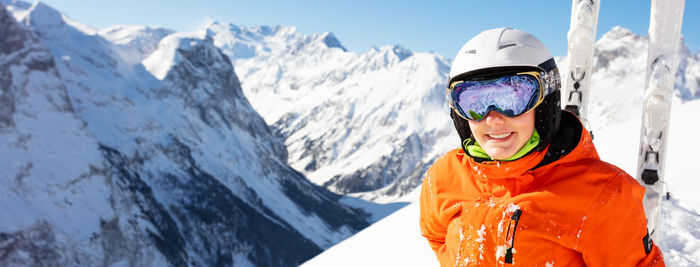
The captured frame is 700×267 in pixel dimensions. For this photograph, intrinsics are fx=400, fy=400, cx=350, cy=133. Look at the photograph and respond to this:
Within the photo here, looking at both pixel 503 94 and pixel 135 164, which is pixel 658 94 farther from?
pixel 135 164

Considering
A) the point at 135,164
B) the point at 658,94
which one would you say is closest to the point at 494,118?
the point at 658,94

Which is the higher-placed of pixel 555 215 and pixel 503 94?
pixel 503 94

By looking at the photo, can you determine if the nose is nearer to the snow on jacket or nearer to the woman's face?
the woman's face

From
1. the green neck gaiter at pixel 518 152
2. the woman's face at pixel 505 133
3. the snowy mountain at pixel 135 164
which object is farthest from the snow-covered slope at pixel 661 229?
the snowy mountain at pixel 135 164

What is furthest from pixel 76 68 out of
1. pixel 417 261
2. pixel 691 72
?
pixel 691 72

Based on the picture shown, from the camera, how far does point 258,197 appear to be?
108750mm

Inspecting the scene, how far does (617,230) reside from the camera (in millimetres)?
2377

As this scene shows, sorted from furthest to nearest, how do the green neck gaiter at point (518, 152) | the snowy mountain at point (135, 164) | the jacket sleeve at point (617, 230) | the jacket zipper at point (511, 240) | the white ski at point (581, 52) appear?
the snowy mountain at point (135, 164) < the white ski at point (581, 52) < the green neck gaiter at point (518, 152) < the jacket zipper at point (511, 240) < the jacket sleeve at point (617, 230)

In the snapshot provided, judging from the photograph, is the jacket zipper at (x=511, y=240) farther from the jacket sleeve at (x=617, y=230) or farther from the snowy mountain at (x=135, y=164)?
the snowy mountain at (x=135, y=164)

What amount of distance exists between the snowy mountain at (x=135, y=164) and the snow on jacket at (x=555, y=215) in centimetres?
5878

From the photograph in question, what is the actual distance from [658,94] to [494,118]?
182 inches

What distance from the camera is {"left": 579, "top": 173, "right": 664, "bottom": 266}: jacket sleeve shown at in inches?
93.8

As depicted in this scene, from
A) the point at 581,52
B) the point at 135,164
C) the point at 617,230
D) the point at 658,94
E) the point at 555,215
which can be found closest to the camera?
the point at 617,230

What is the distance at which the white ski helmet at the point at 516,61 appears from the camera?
109 inches
